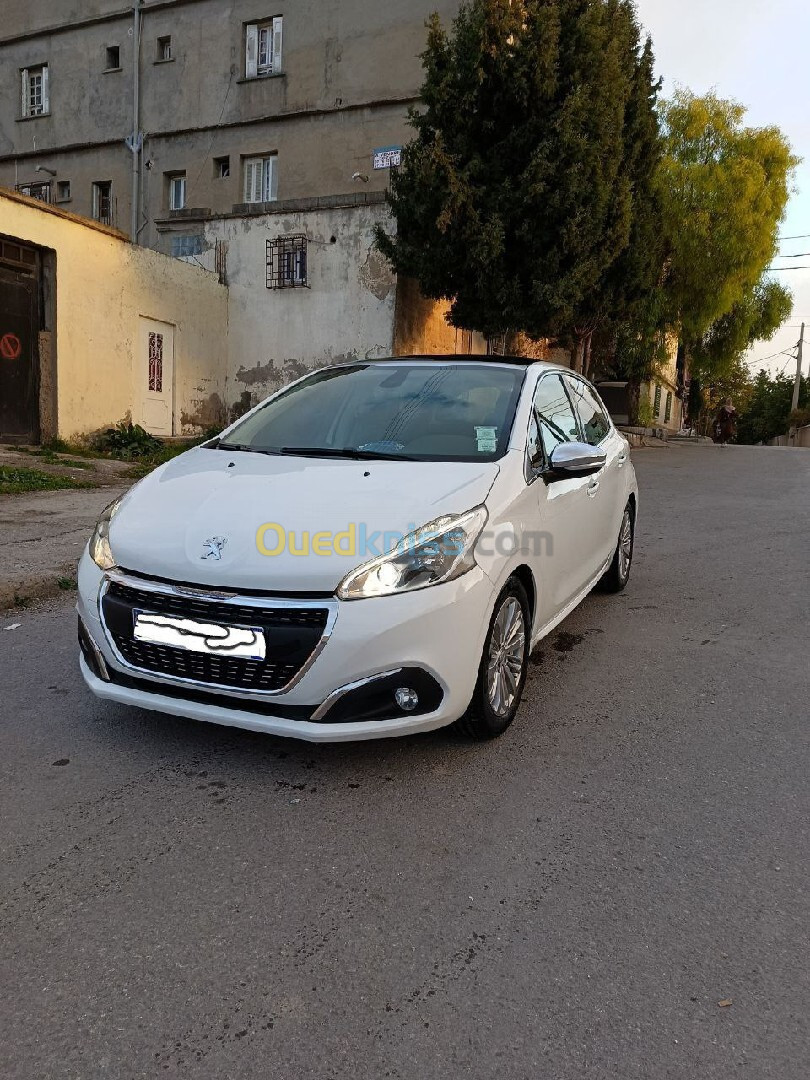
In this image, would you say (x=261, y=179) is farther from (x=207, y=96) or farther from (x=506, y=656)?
(x=506, y=656)

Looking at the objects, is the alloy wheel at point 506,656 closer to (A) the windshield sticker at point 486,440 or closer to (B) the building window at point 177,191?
(A) the windshield sticker at point 486,440

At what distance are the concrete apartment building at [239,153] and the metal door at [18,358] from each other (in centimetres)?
7

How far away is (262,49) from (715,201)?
40.1 ft

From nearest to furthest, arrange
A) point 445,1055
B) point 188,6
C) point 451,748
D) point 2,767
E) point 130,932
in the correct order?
1. point 445,1055
2. point 130,932
3. point 2,767
4. point 451,748
5. point 188,6

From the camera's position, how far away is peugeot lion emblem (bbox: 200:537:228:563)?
9.18 feet

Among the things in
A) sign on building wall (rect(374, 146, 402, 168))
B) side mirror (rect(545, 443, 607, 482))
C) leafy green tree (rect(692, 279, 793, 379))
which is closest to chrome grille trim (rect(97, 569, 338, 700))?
side mirror (rect(545, 443, 607, 482))

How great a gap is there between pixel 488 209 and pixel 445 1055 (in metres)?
14.2

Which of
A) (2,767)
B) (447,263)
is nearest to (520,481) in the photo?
(2,767)

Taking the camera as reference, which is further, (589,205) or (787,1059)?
(589,205)

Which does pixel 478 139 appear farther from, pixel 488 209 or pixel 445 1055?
pixel 445 1055

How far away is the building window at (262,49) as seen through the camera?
66.0 feet

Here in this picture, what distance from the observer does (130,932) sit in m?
2.08

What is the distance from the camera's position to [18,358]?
12156 millimetres

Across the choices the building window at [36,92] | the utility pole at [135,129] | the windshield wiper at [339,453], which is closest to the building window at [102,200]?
the utility pole at [135,129]
